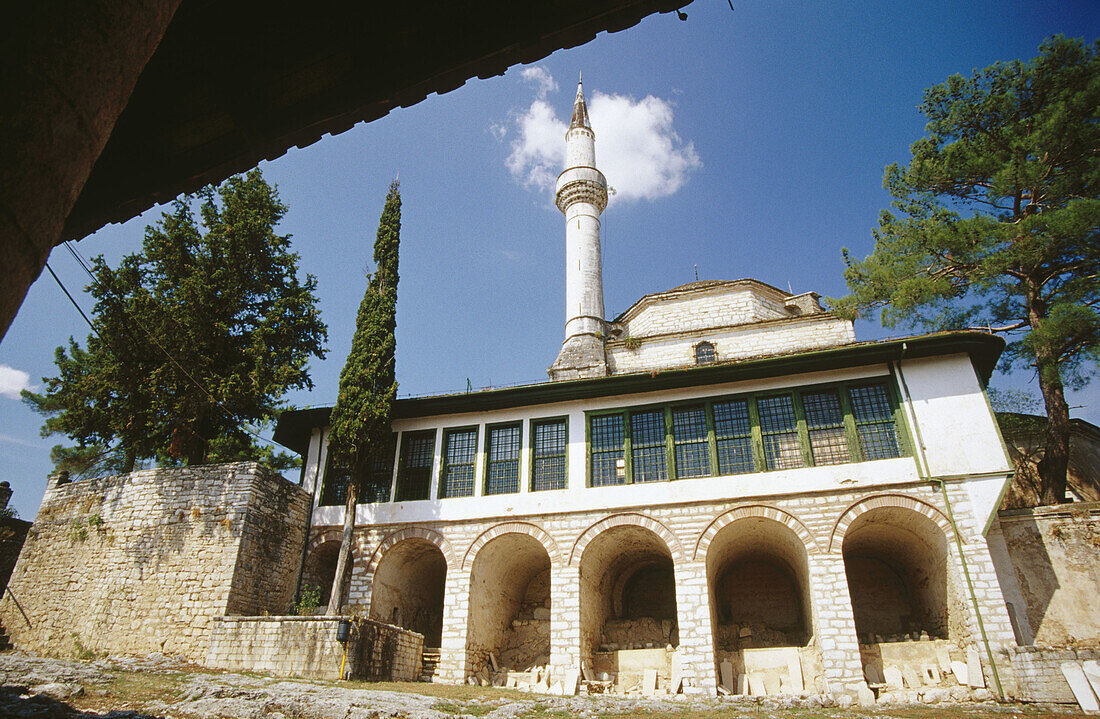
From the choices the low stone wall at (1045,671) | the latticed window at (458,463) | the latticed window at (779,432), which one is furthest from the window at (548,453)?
the low stone wall at (1045,671)

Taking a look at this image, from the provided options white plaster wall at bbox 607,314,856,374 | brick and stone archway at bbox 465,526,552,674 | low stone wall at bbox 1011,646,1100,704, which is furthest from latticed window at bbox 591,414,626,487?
low stone wall at bbox 1011,646,1100,704

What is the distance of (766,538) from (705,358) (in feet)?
23.0

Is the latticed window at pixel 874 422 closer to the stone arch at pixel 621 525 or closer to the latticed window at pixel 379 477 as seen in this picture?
the stone arch at pixel 621 525

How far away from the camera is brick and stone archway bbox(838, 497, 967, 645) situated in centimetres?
1234

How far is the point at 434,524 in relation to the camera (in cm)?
1487

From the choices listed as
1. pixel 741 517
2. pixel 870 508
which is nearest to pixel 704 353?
pixel 741 517

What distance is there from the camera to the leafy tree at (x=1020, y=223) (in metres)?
13.8

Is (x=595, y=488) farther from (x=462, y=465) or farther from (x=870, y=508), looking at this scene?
(x=870, y=508)

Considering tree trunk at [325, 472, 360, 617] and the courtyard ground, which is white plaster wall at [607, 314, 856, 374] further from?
the courtyard ground

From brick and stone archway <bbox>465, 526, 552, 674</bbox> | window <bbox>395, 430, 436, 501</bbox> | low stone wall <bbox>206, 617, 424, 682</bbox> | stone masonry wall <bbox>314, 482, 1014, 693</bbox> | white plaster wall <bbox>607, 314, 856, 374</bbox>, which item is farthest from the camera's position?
white plaster wall <bbox>607, 314, 856, 374</bbox>

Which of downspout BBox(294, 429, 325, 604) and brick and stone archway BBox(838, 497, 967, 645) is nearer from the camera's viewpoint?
brick and stone archway BBox(838, 497, 967, 645)

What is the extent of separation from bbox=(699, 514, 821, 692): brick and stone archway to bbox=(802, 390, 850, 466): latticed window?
5.15 feet

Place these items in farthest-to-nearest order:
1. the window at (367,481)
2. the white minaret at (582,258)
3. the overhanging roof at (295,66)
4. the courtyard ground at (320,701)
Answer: the white minaret at (582,258)
the window at (367,481)
the courtyard ground at (320,701)
the overhanging roof at (295,66)

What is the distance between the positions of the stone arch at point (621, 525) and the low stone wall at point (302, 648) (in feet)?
12.7
